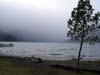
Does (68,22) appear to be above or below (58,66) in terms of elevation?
above

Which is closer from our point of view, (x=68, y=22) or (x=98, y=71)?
(x=98, y=71)

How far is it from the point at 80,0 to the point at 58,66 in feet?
39.7

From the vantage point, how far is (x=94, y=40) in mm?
38469

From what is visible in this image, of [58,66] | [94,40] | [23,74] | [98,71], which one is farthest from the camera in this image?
[58,66]

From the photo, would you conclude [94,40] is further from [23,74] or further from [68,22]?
[23,74]

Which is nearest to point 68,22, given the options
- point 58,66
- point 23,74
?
point 58,66

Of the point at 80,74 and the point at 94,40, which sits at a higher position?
the point at 94,40

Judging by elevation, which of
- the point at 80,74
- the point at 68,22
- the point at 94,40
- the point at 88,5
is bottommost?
the point at 80,74

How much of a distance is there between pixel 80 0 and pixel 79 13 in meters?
2.21

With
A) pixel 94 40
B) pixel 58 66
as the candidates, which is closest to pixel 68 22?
pixel 94 40

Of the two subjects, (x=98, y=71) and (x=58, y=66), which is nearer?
(x=98, y=71)

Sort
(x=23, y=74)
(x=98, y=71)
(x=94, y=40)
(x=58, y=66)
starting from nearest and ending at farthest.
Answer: (x=23, y=74)
(x=98, y=71)
(x=94, y=40)
(x=58, y=66)

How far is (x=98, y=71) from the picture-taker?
34969mm

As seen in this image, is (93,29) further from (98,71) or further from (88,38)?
(98,71)
